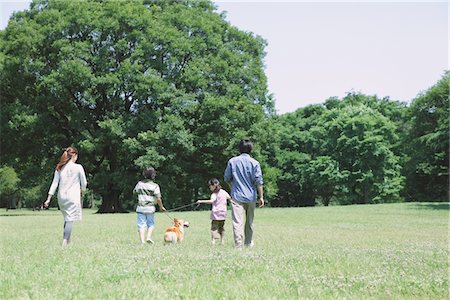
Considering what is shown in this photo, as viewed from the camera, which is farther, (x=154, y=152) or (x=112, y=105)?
(x=112, y=105)

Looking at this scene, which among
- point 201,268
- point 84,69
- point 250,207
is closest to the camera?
point 201,268

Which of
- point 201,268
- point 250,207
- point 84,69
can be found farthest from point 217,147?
point 201,268

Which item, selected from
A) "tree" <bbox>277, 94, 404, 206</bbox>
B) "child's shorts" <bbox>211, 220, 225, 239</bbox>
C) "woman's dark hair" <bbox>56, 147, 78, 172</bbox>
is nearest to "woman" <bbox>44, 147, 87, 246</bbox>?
"woman's dark hair" <bbox>56, 147, 78, 172</bbox>

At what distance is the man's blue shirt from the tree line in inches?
1022

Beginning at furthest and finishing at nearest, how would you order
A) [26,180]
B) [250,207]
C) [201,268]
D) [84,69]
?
[26,180] < [84,69] < [250,207] < [201,268]

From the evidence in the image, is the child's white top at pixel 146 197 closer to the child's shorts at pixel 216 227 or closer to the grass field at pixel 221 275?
the child's shorts at pixel 216 227

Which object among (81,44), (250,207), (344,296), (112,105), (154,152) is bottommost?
(344,296)

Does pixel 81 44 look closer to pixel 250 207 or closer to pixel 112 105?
pixel 112 105

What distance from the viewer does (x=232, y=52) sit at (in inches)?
1769

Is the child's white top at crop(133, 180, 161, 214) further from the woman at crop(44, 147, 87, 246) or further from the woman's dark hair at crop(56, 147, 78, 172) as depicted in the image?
the woman's dark hair at crop(56, 147, 78, 172)

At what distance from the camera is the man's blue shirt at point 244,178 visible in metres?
11.7

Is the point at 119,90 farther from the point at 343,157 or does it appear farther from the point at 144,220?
the point at 343,157

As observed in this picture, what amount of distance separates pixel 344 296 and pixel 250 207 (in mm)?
5863

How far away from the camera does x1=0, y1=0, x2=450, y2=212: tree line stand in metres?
→ 38.1
